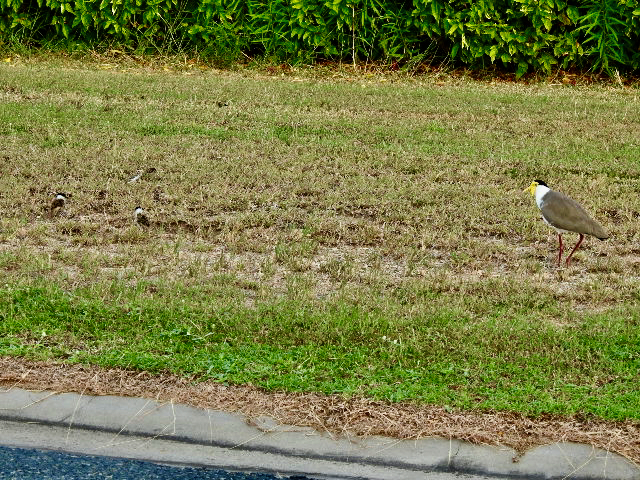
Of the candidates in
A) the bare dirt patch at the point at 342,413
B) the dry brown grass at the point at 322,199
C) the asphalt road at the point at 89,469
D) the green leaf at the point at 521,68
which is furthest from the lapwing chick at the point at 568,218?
the green leaf at the point at 521,68

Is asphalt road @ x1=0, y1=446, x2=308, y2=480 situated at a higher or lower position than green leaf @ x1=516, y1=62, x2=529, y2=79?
higher

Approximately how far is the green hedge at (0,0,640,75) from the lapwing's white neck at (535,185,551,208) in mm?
5936

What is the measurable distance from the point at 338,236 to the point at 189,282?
1.37 m

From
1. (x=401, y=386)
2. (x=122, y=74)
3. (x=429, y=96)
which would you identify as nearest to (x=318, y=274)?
(x=401, y=386)

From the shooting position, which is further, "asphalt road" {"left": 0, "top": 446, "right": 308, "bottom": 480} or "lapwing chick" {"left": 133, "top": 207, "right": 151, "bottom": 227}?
"lapwing chick" {"left": 133, "top": 207, "right": 151, "bottom": 227}

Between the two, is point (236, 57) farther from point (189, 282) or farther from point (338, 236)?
point (189, 282)

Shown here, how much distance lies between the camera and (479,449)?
4.50m

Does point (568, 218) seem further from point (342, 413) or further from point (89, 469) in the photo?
point (89, 469)

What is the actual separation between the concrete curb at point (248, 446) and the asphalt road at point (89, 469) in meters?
0.06

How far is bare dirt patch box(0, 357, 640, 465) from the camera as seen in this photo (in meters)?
4.57

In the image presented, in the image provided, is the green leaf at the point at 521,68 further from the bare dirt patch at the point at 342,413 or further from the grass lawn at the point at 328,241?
the bare dirt patch at the point at 342,413

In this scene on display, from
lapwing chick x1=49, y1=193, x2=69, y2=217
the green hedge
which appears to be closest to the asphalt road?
lapwing chick x1=49, y1=193, x2=69, y2=217

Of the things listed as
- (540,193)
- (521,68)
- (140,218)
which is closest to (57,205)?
(140,218)

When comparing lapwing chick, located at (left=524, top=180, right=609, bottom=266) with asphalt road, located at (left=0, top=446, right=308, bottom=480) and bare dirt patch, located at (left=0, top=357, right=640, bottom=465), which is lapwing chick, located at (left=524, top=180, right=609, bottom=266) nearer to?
bare dirt patch, located at (left=0, top=357, right=640, bottom=465)
